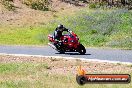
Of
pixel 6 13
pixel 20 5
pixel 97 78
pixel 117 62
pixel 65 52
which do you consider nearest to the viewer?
pixel 97 78

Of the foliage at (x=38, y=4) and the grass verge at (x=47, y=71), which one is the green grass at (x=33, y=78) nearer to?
the grass verge at (x=47, y=71)

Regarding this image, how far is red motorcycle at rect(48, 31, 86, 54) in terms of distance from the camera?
26.4 meters

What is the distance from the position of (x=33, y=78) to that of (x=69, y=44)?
11.1 metres

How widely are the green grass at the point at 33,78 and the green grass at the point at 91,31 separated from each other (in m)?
14.5

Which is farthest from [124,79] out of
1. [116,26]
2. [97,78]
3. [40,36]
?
[116,26]

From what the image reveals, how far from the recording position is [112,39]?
3612 centimetres

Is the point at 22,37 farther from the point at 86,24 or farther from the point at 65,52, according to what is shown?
the point at 65,52

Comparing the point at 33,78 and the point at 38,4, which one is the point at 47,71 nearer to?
the point at 33,78

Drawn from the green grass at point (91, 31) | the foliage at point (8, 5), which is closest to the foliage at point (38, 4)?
the foliage at point (8, 5)

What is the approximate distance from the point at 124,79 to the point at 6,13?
39.0 meters

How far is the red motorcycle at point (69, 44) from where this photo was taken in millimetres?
26422

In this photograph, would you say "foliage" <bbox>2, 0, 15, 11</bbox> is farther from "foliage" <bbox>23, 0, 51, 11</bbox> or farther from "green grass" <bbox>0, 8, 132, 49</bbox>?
"green grass" <bbox>0, 8, 132, 49</bbox>

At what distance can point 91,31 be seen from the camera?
40250mm

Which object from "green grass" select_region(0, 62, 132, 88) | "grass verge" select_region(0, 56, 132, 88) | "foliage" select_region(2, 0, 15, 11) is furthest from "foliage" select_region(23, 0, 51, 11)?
"green grass" select_region(0, 62, 132, 88)
